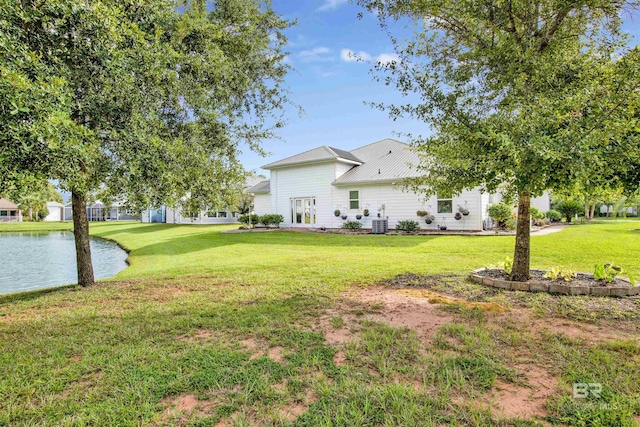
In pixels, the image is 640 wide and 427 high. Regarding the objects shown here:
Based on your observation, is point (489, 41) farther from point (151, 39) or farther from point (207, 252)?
point (207, 252)

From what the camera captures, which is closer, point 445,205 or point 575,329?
point 575,329

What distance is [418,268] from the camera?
859 cm

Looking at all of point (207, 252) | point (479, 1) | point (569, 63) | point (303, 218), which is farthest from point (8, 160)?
point (303, 218)

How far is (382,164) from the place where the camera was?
21438 millimetres

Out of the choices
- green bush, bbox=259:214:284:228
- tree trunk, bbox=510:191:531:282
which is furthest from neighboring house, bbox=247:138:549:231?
tree trunk, bbox=510:191:531:282

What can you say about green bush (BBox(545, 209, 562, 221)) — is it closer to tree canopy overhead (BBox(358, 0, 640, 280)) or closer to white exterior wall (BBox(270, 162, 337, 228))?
white exterior wall (BBox(270, 162, 337, 228))

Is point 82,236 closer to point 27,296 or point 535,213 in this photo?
point 27,296

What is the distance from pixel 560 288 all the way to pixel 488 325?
2.69 m

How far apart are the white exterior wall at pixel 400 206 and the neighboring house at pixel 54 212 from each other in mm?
54260

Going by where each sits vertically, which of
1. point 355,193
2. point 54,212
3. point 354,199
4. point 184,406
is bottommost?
point 184,406

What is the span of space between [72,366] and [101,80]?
399 centimetres

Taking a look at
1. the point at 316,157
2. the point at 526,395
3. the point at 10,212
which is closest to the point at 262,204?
the point at 316,157

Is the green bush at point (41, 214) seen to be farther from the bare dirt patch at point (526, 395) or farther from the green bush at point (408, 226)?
the bare dirt patch at point (526, 395)

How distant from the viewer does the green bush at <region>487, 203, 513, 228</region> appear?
17266 millimetres
